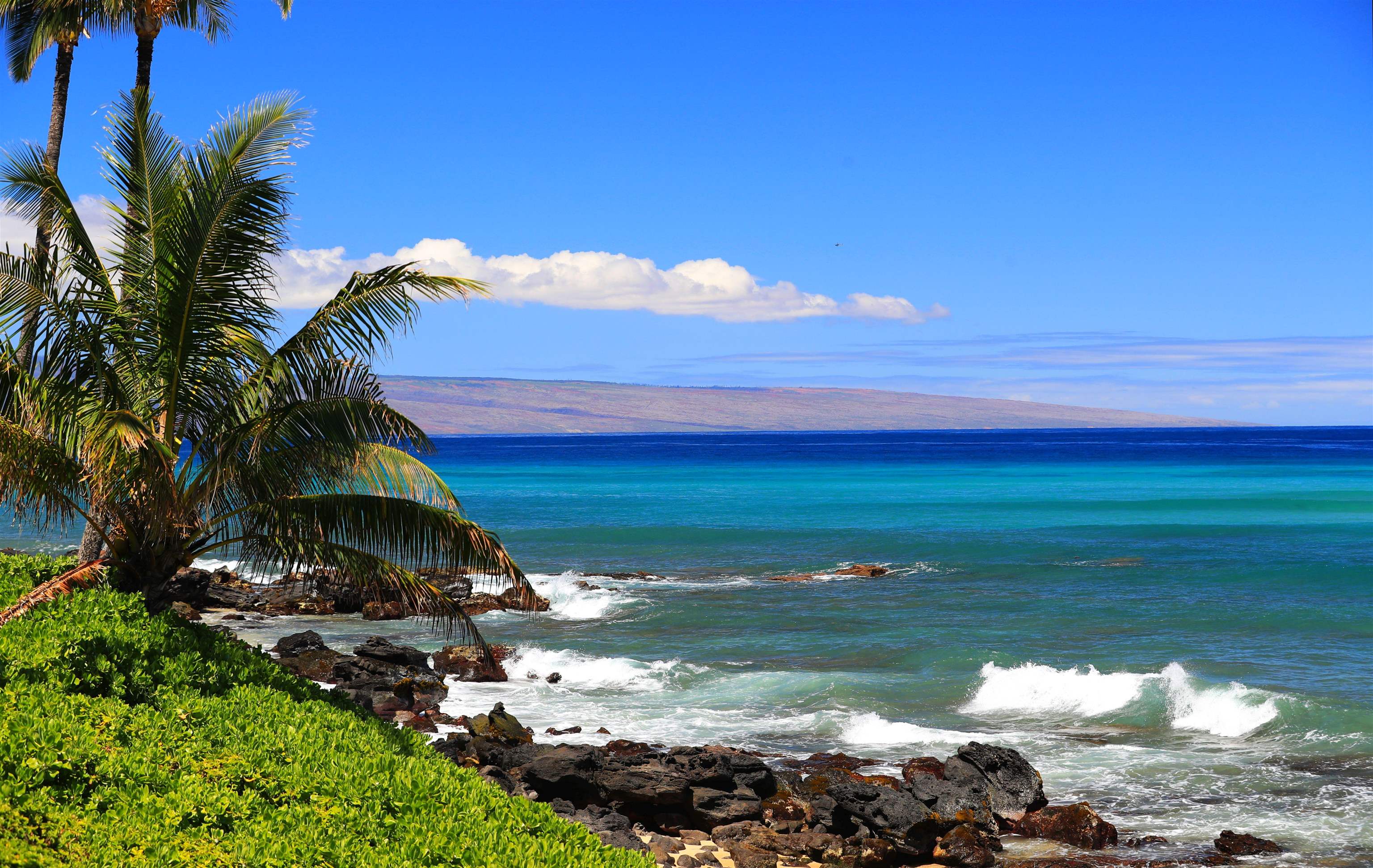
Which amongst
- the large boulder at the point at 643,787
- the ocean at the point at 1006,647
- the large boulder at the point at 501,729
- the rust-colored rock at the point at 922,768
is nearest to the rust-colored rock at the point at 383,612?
the ocean at the point at 1006,647

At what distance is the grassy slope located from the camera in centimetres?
691

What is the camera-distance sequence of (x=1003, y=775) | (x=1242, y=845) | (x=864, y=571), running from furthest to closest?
(x=864, y=571) < (x=1003, y=775) < (x=1242, y=845)

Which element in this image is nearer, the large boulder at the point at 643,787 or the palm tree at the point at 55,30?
the large boulder at the point at 643,787

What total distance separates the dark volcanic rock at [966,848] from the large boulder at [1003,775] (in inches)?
37.1

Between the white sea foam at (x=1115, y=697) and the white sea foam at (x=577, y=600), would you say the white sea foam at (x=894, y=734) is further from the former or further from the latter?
the white sea foam at (x=577, y=600)

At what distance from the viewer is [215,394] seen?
13.0 metres

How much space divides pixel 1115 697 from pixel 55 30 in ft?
68.9

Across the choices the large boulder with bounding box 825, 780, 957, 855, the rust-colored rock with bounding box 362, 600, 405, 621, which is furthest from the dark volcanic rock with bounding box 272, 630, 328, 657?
the large boulder with bounding box 825, 780, 957, 855

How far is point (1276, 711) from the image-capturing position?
1822 centimetres

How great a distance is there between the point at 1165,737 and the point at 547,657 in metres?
11.3

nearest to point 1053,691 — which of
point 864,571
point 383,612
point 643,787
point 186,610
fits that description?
point 643,787

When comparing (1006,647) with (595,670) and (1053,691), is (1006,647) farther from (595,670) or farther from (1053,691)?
(595,670)

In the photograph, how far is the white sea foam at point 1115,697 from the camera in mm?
18250

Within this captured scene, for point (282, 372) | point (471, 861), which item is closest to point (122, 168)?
point (282, 372)
